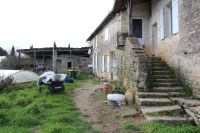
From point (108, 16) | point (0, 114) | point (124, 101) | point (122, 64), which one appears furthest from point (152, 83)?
point (108, 16)

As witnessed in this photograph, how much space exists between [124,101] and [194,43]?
135 inches

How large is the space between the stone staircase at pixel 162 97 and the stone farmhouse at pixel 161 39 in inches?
3.0

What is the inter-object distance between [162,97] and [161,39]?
4.60 meters

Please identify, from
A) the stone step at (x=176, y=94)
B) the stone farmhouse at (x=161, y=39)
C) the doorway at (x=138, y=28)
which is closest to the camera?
the stone farmhouse at (x=161, y=39)

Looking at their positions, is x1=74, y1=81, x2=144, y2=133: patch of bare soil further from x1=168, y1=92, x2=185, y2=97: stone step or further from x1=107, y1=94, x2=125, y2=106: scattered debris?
x1=168, y1=92, x2=185, y2=97: stone step

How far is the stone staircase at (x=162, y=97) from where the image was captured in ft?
28.6

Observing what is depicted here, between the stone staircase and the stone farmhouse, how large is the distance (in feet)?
0.25

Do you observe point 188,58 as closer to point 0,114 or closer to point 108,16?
point 0,114

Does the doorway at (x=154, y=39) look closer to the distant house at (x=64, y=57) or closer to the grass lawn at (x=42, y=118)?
the grass lawn at (x=42, y=118)

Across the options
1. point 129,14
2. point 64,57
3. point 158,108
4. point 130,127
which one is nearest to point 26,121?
point 130,127

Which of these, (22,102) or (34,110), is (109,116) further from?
(22,102)

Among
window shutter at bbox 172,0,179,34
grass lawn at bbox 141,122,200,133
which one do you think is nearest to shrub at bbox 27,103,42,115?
grass lawn at bbox 141,122,200,133

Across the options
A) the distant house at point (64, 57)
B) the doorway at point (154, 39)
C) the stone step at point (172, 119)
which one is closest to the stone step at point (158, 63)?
the doorway at point (154, 39)

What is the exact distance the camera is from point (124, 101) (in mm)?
11664
